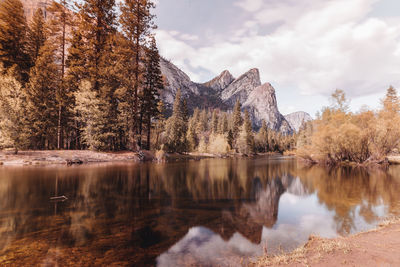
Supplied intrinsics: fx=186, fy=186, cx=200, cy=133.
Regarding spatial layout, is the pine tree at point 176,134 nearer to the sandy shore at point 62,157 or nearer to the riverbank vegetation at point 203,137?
the riverbank vegetation at point 203,137

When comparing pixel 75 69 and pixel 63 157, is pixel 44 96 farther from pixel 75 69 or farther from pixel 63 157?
pixel 63 157

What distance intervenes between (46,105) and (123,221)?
26215mm

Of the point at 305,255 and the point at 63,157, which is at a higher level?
the point at 63,157

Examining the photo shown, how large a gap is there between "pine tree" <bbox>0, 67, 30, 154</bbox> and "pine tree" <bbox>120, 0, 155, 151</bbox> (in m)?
11.5

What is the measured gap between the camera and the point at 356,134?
28.2 meters

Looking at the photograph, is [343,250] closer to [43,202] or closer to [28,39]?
[43,202]

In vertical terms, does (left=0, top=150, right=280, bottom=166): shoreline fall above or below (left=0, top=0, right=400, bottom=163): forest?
below

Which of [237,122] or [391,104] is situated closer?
[391,104]

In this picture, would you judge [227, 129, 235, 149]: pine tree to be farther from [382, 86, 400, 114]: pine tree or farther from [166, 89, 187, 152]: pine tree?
[382, 86, 400, 114]: pine tree

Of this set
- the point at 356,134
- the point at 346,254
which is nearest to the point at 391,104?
the point at 356,134

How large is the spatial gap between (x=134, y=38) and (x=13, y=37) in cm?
1710

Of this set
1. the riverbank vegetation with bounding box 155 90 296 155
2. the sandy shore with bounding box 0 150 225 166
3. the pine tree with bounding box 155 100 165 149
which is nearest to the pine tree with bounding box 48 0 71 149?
the sandy shore with bounding box 0 150 225 166

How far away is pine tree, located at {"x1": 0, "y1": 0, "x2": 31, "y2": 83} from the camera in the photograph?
25.9 meters

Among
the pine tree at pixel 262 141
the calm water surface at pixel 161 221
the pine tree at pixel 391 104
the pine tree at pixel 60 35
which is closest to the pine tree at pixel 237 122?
the pine tree at pixel 262 141
